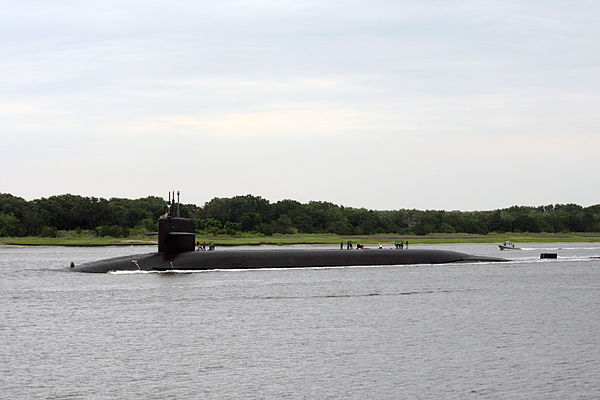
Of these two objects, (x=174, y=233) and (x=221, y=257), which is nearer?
(x=174, y=233)

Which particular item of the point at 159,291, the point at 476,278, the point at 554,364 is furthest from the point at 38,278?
the point at 554,364

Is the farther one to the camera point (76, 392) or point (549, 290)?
point (549, 290)

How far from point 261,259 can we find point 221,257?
3757 millimetres

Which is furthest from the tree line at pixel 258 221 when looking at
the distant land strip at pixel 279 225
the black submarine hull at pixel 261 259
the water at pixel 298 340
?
the water at pixel 298 340

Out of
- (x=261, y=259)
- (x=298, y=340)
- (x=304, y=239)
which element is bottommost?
(x=298, y=340)

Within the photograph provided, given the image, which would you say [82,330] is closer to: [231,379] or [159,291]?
[231,379]

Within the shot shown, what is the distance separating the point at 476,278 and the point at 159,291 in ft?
87.1

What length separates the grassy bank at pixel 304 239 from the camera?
14450 cm

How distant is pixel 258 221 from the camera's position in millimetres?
181750

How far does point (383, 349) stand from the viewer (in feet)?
99.2

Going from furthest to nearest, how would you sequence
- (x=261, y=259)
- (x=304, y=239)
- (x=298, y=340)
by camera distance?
(x=304, y=239) < (x=261, y=259) < (x=298, y=340)

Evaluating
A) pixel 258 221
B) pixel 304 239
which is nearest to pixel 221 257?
pixel 304 239

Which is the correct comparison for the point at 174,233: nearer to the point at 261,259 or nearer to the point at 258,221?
the point at 261,259

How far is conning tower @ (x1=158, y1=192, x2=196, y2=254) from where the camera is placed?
5872 cm
